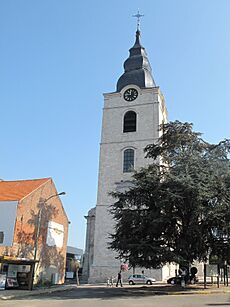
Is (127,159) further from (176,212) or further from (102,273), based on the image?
(176,212)

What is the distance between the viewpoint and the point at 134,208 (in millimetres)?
29984

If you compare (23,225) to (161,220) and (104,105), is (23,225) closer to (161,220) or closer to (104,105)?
(161,220)

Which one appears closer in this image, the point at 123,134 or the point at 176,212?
the point at 176,212

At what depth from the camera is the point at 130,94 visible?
53.8 meters

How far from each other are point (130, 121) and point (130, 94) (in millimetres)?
4235

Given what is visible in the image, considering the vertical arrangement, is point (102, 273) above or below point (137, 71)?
below

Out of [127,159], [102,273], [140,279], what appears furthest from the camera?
[127,159]

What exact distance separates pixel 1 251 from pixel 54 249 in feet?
28.9

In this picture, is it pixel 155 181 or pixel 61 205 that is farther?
pixel 61 205

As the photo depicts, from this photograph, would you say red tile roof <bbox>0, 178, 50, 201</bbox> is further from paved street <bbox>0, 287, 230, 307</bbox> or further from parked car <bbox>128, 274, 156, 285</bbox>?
→ parked car <bbox>128, 274, 156, 285</bbox>

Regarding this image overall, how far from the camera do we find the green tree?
2533cm

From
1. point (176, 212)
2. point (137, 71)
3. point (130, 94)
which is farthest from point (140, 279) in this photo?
point (137, 71)

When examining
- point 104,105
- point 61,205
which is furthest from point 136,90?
point 61,205

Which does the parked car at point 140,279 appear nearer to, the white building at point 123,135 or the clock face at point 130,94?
the white building at point 123,135
